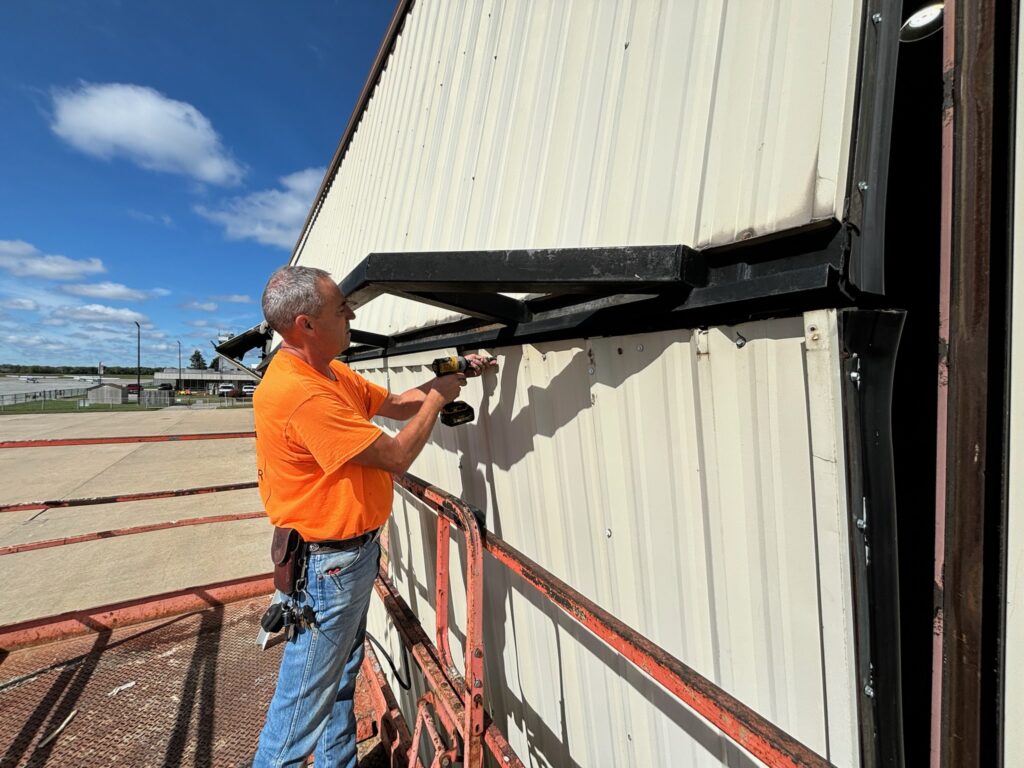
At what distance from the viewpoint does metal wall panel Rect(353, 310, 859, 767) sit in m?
1.00

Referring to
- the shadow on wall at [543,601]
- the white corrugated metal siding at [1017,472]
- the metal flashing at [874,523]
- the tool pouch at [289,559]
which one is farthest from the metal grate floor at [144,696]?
the white corrugated metal siding at [1017,472]

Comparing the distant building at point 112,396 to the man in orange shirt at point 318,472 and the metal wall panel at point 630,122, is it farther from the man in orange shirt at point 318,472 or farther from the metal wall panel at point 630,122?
the metal wall panel at point 630,122

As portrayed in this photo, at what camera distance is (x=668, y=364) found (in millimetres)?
1288

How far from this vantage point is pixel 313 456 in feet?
6.44

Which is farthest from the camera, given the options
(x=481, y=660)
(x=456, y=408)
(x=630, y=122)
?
(x=456, y=408)

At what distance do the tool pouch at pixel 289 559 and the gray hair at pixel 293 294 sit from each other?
93 centimetres

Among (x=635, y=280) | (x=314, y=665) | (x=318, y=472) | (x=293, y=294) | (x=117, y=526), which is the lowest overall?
(x=117, y=526)

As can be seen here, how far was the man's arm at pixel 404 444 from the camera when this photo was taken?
6.28ft

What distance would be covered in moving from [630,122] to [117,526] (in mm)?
11037

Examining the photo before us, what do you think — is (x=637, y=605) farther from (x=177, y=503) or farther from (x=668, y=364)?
(x=177, y=503)

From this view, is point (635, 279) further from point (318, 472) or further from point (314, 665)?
point (314, 665)

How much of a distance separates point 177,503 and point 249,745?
29.9 ft

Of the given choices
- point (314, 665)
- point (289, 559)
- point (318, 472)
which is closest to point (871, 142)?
point (318, 472)

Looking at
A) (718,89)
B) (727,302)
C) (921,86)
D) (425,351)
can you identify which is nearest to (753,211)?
(727,302)
